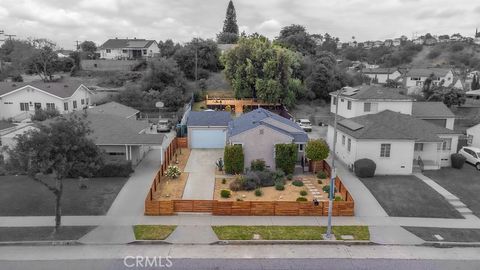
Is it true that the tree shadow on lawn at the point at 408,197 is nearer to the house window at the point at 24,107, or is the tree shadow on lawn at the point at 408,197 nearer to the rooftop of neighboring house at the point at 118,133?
the rooftop of neighboring house at the point at 118,133

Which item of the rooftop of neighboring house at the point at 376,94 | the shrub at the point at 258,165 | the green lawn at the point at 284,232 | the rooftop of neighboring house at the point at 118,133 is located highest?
the rooftop of neighboring house at the point at 376,94

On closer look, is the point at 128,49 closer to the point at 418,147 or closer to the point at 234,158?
the point at 234,158

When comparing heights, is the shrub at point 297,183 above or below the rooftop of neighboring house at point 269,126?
below

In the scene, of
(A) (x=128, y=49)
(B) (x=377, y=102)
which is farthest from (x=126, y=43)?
(B) (x=377, y=102)

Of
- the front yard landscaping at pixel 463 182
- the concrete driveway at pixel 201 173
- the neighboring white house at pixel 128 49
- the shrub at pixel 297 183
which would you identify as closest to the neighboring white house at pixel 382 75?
the neighboring white house at pixel 128 49

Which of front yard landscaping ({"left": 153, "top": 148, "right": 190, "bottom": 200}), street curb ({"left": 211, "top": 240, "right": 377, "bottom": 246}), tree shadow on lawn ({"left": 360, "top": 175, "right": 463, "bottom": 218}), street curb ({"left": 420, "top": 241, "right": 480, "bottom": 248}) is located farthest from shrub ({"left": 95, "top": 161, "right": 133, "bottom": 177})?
street curb ({"left": 420, "top": 241, "right": 480, "bottom": 248})

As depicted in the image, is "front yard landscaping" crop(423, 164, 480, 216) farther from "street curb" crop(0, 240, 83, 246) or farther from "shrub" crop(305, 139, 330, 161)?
"street curb" crop(0, 240, 83, 246)

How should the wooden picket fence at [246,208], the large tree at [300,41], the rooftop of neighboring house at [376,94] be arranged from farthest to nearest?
the large tree at [300,41]
the rooftop of neighboring house at [376,94]
the wooden picket fence at [246,208]
